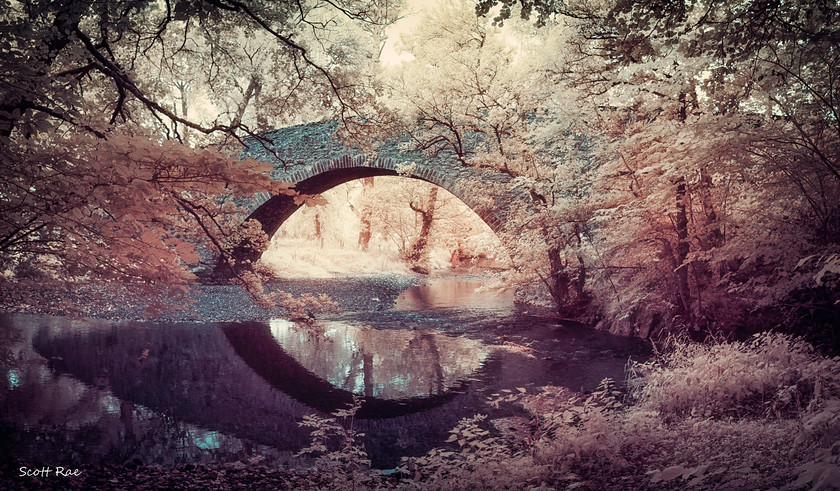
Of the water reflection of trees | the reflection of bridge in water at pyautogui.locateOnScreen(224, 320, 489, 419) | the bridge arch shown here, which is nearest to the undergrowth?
the reflection of bridge in water at pyautogui.locateOnScreen(224, 320, 489, 419)

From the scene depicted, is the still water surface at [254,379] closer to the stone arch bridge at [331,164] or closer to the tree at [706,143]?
the tree at [706,143]

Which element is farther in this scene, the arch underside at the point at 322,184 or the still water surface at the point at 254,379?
the arch underside at the point at 322,184

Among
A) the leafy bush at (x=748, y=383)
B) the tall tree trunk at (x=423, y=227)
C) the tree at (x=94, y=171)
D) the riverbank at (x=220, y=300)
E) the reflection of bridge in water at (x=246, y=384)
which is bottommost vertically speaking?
the reflection of bridge in water at (x=246, y=384)

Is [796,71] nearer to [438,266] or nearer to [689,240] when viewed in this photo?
[689,240]

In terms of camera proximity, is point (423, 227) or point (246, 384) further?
point (423, 227)

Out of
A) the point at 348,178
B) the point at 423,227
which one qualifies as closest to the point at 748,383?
the point at 348,178

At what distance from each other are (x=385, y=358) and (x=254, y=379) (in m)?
1.89

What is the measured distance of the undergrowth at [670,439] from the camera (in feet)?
7.61

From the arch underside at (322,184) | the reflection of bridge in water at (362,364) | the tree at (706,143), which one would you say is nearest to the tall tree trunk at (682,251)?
the tree at (706,143)

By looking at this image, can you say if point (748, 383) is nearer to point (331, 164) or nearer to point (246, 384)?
point (246, 384)

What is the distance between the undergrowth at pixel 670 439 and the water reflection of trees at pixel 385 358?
1.12 metres

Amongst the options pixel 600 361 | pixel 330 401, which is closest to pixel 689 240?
pixel 600 361

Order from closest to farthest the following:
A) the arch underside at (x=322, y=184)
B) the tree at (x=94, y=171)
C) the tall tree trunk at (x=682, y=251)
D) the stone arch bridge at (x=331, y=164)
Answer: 1. the tree at (x=94, y=171)
2. the tall tree trunk at (x=682, y=251)
3. the stone arch bridge at (x=331, y=164)
4. the arch underside at (x=322, y=184)

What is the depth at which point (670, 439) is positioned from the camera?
3.36m
